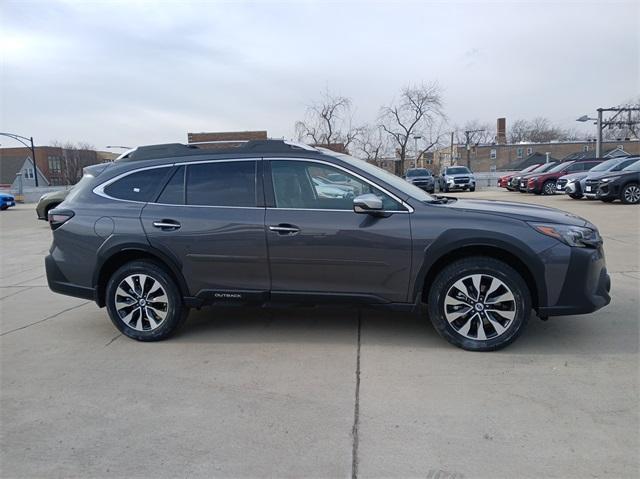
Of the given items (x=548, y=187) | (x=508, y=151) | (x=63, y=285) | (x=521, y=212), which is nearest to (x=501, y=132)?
(x=508, y=151)

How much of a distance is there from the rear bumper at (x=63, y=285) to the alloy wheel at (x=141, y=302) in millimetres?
327

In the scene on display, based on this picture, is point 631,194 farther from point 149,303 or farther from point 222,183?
point 149,303

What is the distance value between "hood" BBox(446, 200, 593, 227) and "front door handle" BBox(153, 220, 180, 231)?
97.3 inches

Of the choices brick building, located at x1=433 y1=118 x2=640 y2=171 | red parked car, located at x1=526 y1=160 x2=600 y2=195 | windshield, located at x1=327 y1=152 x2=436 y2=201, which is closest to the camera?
windshield, located at x1=327 y1=152 x2=436 y2=201

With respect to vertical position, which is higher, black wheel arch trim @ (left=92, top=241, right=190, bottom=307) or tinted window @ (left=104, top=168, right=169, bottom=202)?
tinted window @ (left=104, top=168, right=169, bottom=202)

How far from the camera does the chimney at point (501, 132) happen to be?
81375 mm

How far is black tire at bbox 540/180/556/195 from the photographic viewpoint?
72.9 ft

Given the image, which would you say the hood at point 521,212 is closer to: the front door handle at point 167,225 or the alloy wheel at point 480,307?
the alloy wheel at point 480,307

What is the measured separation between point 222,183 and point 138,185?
857 millimetres

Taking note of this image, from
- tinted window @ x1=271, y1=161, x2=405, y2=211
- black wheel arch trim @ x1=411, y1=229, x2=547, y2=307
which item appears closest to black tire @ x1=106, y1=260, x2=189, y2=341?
tinted window @ x1=271, y1=161, x2=405, y2=211

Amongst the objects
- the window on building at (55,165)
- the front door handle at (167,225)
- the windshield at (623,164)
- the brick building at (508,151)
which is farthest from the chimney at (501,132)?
the front door handle at (167,225)

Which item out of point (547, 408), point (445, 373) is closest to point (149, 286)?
point (445, 373)

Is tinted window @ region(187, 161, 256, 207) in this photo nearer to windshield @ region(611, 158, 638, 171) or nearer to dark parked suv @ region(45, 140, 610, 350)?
dark parked suv @ region(45, 140, 610, 350)

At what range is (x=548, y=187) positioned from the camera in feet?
73.6
